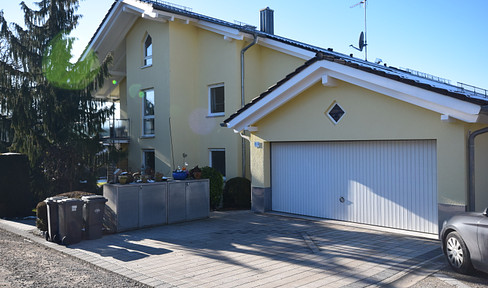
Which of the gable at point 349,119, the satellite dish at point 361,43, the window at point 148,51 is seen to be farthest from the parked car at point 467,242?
the window at point 148,51

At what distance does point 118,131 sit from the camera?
19297mm

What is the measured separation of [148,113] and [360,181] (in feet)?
34.7

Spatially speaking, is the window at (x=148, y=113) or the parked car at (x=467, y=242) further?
the window at (x=148, y=113)

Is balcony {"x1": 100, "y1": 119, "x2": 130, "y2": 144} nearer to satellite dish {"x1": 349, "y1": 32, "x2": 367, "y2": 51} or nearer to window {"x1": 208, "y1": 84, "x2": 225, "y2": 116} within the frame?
window {"x1": 208, "y1": 84, "x2": 225, "y2": 116}

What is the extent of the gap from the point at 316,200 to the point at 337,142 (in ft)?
5.83

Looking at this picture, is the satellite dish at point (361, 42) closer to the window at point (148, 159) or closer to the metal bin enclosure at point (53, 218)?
the window at point (148, 159)

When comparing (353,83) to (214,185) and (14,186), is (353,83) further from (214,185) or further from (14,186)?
(14,186)

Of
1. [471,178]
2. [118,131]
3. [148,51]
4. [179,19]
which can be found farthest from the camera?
[118,131]

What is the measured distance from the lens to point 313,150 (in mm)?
11656

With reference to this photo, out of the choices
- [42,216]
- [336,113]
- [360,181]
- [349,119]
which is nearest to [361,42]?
[336,113]

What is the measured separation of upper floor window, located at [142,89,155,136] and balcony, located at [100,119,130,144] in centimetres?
106

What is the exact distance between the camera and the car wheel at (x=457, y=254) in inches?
249

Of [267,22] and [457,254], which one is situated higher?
[267,22]

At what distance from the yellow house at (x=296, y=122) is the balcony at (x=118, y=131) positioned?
0.78ft
